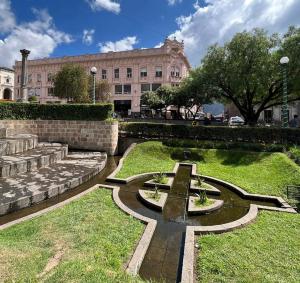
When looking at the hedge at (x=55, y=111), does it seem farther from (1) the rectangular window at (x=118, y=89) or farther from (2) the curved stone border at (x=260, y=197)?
(1) the rectangular window at (x=118, y=89)

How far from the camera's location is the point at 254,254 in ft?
15.9

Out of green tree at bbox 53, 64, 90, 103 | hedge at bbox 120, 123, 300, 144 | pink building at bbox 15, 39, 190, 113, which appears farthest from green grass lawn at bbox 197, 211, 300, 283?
pink building at bbox 15, 39, 190, 113

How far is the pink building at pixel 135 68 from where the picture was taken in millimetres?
39625

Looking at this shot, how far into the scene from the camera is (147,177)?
10.7 meters

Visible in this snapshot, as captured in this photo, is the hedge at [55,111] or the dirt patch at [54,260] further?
the hedge at [55,111]

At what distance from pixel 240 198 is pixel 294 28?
16174mm

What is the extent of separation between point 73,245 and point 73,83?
99.1 ft

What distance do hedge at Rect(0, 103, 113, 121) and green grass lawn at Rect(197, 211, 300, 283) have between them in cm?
1224

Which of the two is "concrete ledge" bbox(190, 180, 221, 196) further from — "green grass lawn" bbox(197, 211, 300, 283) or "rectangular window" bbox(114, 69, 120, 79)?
"rectangular window" bbox(114, 69, 120, 79)

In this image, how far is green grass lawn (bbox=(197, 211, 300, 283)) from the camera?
4223 mm

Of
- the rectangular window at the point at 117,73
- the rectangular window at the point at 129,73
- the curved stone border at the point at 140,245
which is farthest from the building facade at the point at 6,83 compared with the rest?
the curved stone border at the point at 140,245

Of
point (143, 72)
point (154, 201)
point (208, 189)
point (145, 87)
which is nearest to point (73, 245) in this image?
point (154, 201)

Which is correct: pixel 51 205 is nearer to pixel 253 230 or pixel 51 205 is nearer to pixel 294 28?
pixel 253 230

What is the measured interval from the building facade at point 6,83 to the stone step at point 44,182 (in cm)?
5516
